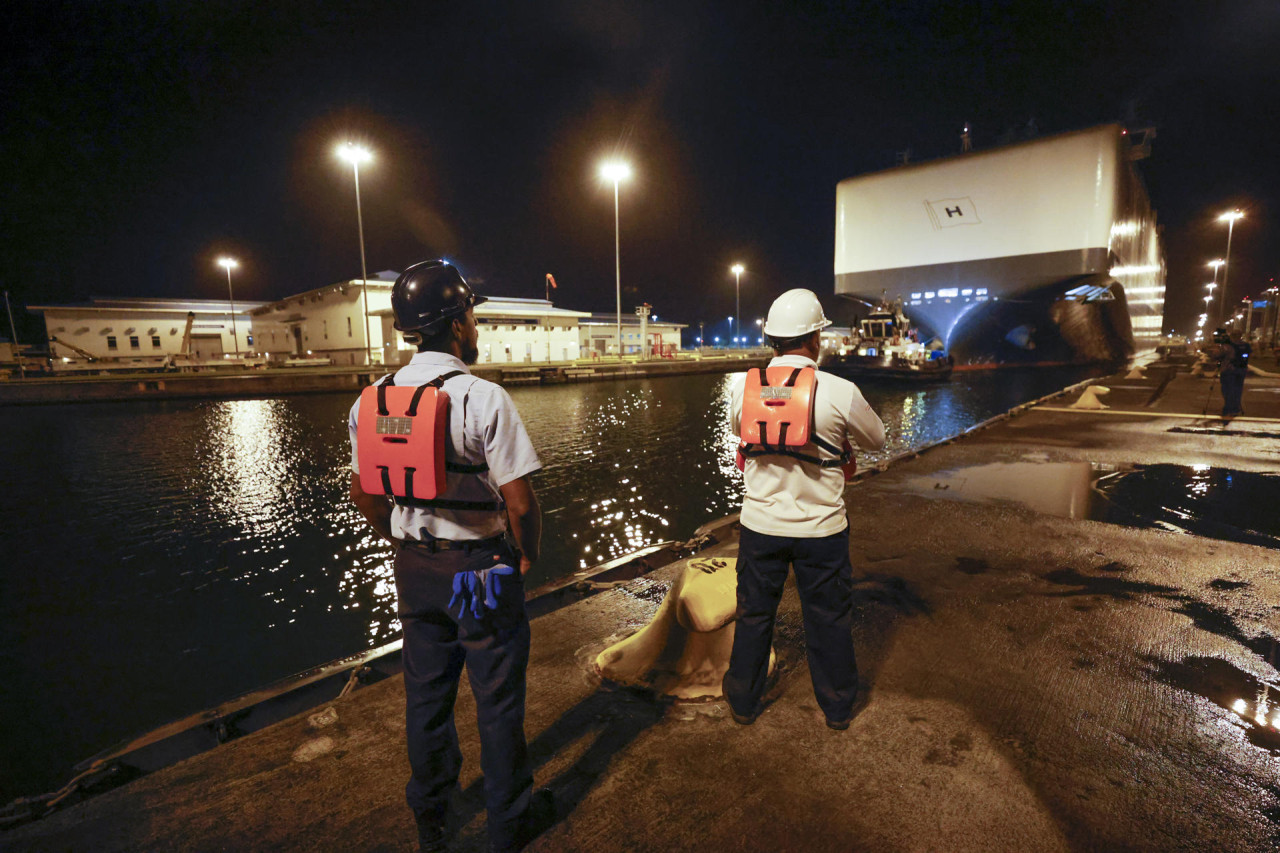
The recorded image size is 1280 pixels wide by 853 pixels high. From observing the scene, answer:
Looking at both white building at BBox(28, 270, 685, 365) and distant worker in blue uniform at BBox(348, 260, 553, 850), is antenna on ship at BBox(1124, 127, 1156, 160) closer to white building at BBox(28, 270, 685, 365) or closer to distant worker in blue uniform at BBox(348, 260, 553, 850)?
white building at BBox(28, 270, 685, 365)

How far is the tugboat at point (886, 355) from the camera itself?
30.7 metres

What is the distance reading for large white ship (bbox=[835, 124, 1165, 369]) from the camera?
37969 millimetres

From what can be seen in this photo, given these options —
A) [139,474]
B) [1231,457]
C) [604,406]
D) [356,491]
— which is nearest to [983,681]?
[356,491]

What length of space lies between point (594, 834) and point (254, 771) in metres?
1.50

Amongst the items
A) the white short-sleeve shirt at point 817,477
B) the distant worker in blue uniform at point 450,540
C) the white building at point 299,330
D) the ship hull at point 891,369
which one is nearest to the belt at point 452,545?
the distant worker in blue uniform at point 450,540

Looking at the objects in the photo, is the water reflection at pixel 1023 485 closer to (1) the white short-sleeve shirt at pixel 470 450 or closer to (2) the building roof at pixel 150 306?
(1) the white short-sleeve shirt at pixel 470 450

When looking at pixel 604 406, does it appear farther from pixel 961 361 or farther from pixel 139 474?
pixel 961 361

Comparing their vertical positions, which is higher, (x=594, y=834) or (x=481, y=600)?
(x=481, y=600)

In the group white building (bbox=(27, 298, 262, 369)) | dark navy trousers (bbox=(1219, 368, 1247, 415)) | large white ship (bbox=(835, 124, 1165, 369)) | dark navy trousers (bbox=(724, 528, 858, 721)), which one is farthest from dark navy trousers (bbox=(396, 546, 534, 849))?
large white ship (bbox=(835, 124, 1165, 369))

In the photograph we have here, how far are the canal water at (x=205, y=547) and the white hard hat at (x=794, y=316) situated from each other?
4682 mm

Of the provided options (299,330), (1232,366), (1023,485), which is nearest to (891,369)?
(1232,366)

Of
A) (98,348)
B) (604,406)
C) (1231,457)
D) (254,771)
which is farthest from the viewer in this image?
(98,348)

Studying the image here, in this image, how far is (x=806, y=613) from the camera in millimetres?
2467

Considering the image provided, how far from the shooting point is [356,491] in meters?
2.07
